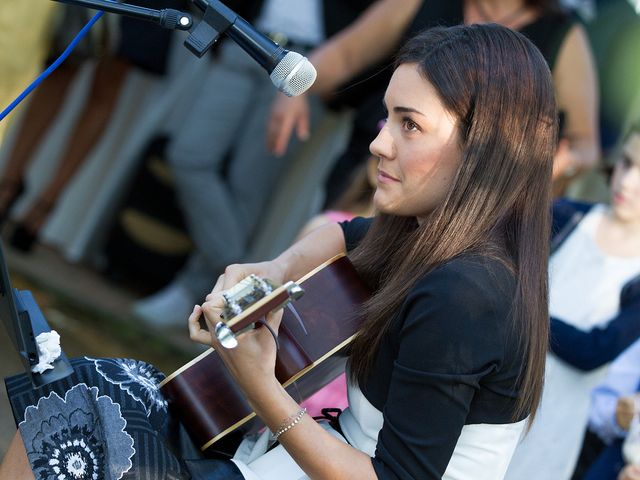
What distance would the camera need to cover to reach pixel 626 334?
2789 millimetres

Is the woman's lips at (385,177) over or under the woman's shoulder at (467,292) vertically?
over

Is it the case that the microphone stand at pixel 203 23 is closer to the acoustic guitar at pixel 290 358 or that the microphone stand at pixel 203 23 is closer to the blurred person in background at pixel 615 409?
the acoustic guitar at pixel 290 358

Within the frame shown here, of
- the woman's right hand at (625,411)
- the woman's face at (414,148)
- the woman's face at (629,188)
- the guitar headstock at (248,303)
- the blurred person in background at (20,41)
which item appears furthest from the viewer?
the blurred person in background at (20,41)

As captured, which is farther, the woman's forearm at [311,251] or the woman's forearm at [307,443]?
the woman's forearm at [311,251]

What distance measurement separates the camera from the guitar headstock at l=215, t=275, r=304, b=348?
1.67 meters

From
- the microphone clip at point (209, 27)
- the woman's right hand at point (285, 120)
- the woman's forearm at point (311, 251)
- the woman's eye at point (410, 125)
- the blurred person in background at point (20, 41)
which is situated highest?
the blurred person in background at point (20, 41)

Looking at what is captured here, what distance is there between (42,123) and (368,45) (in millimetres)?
2357

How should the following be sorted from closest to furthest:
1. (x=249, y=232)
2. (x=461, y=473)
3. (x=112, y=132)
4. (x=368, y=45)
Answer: (x=461, y=473)
(x=368, y=45)
(x=249, y=232)
(x=112, y=132)

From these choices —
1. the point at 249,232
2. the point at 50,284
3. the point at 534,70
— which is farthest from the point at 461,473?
the point at 50,284

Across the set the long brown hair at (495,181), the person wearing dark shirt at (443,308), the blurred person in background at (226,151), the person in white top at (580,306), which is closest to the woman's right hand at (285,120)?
the blurred person in background at (226,151)

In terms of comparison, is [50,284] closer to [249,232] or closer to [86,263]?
[86,263]

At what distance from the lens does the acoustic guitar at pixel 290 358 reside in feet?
6.48

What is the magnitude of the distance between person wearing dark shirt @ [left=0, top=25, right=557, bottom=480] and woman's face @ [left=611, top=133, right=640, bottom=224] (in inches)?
44.2

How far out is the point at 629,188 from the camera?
299cm
